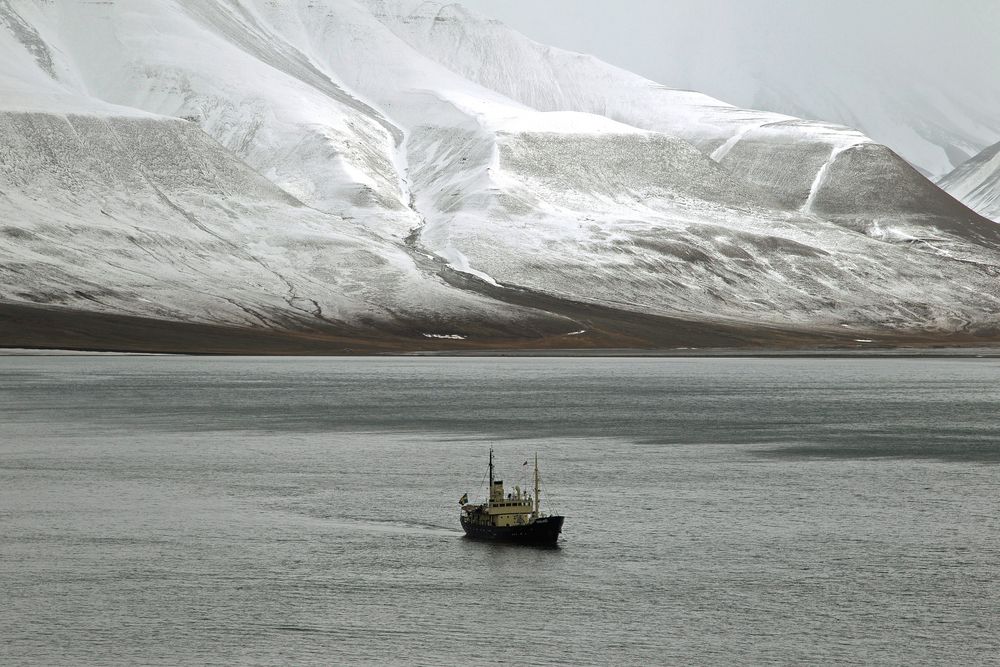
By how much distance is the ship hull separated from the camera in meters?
50.8

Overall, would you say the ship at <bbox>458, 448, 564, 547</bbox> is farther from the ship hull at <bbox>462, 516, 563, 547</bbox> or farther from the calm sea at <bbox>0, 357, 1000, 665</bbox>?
the calm sea at <bbox>0, 357, 1000, 665</bbox>

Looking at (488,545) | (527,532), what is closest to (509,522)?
(527,532)

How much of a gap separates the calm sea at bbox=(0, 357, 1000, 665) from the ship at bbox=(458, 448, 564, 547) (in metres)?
1.13

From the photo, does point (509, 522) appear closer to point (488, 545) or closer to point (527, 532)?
point (527, 532)

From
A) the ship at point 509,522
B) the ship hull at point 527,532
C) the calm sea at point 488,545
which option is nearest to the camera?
the calm sea at point 488,545

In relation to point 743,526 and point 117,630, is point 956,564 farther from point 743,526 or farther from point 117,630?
point 117,630

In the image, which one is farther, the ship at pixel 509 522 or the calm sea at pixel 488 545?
the ship at pixel 509 522

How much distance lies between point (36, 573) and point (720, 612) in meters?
20.7

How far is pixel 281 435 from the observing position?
90.5 metres

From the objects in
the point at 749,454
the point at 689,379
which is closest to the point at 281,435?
the point at 749,454

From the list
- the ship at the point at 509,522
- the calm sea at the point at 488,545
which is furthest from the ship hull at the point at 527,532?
the calm sea at the point at 488,545

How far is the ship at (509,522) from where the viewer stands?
167 ft

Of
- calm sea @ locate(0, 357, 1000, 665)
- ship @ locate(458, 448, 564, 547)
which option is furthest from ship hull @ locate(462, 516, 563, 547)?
calm sea @ locate(0, 357, 1000, 665)

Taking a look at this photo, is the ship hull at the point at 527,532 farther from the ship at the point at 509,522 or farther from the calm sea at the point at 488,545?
the calm sea at the point at 488,545
